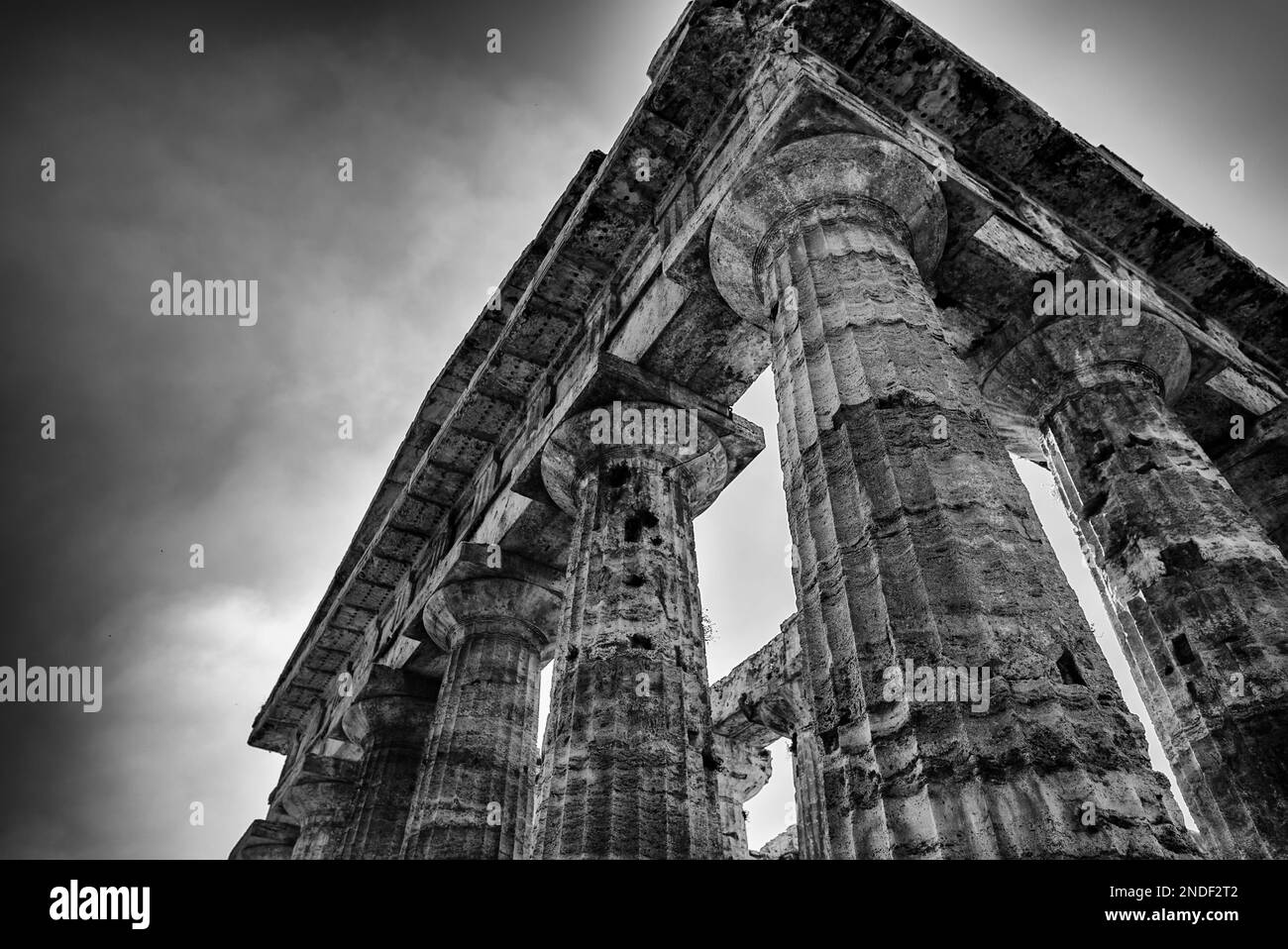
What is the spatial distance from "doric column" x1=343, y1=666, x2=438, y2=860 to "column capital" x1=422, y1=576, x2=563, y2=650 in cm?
198

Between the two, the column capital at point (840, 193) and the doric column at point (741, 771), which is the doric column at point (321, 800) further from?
the column capital at point (840, 193)

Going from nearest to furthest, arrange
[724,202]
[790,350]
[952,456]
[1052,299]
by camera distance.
A: [952,456] < [790,350] < [724,202] < [1052,299]

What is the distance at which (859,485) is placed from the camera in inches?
160

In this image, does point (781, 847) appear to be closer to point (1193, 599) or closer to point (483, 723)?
point (483, 723)

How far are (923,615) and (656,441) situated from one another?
16.5ft

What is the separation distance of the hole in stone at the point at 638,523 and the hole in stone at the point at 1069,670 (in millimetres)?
4586

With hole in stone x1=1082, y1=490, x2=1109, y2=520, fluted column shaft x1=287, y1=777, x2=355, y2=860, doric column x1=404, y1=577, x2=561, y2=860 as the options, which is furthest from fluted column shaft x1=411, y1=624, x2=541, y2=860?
hole in stone x1=1082, y1=490, x2=1109, y2=520

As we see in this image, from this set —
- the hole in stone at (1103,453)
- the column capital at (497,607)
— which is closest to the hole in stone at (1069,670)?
the hole in stone at (1103,453)

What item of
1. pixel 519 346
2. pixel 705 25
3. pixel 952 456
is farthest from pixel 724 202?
pixel 519 346

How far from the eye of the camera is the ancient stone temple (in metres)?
3.27
